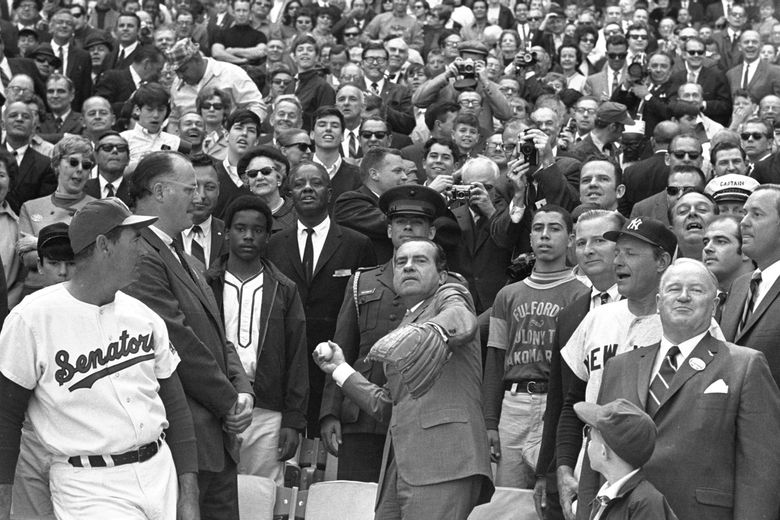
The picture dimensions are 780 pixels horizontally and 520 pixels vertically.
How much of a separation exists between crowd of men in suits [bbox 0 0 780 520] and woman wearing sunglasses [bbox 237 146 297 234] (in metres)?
0.02

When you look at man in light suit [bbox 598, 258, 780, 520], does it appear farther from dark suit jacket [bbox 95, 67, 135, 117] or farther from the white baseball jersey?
dark suit jacket [bbox 95, 67, 135, 117]

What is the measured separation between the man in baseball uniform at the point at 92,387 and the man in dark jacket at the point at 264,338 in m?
2.77

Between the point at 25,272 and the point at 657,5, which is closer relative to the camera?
the point at 25,272

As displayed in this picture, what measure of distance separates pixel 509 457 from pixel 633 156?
509cm

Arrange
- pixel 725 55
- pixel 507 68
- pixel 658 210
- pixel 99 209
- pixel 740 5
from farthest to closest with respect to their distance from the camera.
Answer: pixel 740 5, pixel 725 55, pixel 507 68, pixel 658 210, pixel 99 209

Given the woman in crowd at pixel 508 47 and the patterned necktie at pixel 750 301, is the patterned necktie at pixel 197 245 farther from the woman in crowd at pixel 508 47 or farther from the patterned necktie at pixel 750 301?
the woman in crowd at pixel 508 47

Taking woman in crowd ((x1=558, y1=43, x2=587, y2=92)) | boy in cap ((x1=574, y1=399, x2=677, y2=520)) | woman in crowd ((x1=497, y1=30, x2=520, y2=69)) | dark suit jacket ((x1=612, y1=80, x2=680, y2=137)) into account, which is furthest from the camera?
woman in crowd ((x1=497, y1=30, x2=520, y2=69))

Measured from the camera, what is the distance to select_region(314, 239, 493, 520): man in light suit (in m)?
6.44

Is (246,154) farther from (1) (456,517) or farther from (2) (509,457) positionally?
(1) (456,517)

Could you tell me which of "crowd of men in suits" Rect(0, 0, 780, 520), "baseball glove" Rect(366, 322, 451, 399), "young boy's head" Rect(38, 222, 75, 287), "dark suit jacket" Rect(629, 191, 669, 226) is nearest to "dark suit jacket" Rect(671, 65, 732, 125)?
"crowd of men in suits" Rect(0, 0, 780, 520)

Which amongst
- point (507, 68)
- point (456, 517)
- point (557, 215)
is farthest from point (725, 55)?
point (456, 517)

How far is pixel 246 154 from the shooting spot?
Answer: 397 inches

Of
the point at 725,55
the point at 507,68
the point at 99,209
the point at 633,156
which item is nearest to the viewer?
the point at 99,209

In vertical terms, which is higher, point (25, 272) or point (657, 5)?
point (657, 5)
